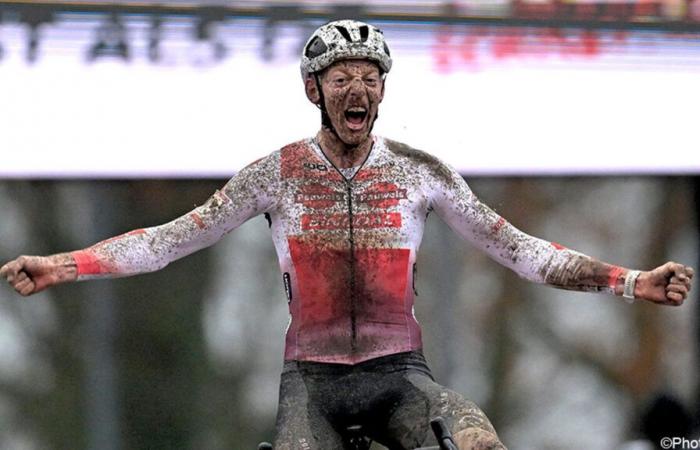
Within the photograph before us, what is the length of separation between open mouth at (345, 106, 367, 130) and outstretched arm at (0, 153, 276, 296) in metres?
0.33

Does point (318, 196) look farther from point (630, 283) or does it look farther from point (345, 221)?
point (630, 283)

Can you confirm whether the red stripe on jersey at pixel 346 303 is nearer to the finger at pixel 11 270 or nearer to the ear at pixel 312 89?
the ear at pixel 312 89

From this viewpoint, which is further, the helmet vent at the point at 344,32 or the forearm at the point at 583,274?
the helmet vent at the point at 344,32

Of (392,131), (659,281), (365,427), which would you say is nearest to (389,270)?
(365,427)

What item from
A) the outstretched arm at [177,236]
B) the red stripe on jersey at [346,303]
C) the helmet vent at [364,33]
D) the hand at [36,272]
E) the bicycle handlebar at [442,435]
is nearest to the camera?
the bicycle handlebar at [442,435]

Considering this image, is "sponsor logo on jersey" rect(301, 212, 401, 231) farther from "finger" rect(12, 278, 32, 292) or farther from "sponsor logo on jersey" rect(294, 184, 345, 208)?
"finger" rect(12, 278, 32, 292)

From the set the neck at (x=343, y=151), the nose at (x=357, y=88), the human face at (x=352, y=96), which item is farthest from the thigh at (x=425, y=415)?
the nose at (x=357, y=88)

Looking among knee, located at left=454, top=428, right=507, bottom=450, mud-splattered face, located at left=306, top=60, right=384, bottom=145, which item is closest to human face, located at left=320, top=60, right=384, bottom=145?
mud-splattered face, located at left=306, top=60, right=384, bottom=145

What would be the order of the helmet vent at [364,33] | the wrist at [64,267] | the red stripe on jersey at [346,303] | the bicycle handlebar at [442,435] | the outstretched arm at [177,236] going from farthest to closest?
the helmet vent at [364,33] < the red stripe on jersey at [346,303] < the outstretched arm at [177,236] < the wrist at [64,267] < the bicycle handlebar at [442,435]

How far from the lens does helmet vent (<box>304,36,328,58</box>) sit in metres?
5.45

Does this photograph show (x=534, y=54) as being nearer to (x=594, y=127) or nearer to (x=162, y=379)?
(x=594, y=127)

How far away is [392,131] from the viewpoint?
8.10 meters

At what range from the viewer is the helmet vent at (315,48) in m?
5.45

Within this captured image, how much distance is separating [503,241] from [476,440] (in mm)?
892
